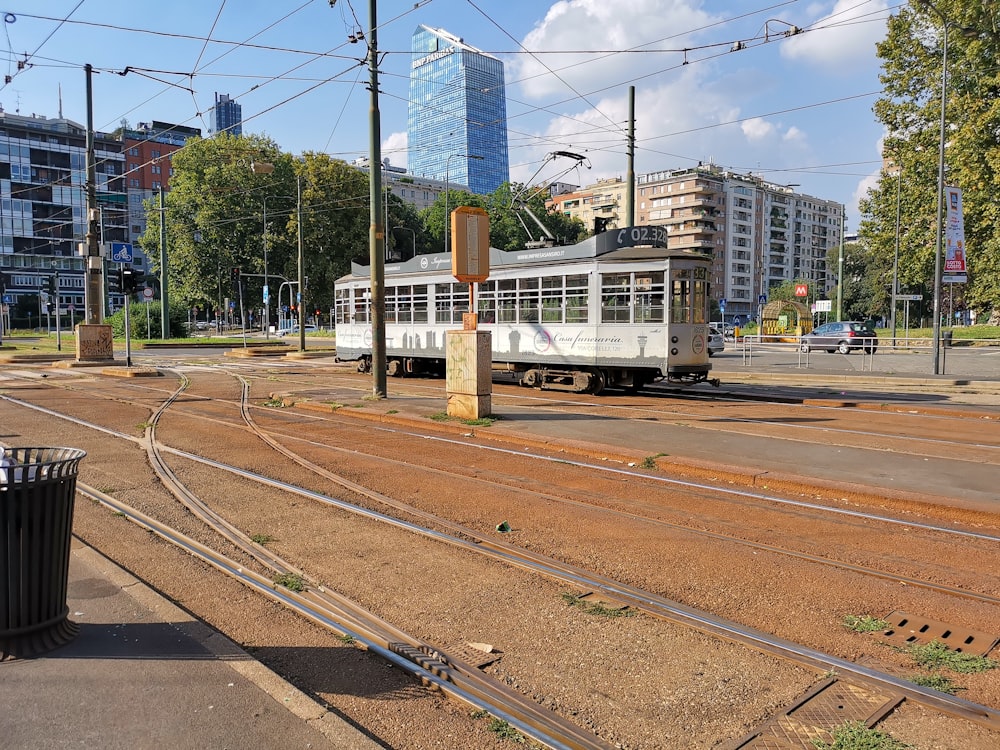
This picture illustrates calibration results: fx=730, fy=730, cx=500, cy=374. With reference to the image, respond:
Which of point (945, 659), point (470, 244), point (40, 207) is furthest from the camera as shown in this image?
point (40, 207)

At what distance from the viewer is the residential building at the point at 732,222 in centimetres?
11731

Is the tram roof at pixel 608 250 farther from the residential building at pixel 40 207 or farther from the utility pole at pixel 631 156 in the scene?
the residential building at pixel 40 207

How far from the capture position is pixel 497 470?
28.6 feet

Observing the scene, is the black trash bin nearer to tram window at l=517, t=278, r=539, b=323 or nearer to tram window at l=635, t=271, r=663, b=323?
tram window at l=635, t=271, r=663, b=323

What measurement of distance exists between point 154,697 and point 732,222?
12858 cm

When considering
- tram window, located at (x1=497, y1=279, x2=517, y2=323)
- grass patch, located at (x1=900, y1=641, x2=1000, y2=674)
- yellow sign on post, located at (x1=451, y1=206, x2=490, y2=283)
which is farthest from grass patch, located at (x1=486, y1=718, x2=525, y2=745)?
tram window, located at (x1=497, y1=279, x2=517, y2=323)

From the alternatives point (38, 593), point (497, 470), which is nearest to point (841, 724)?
point (38, 593)

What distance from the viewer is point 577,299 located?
671 inches

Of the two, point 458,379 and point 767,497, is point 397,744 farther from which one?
point 458,379

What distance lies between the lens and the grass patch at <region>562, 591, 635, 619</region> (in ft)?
14.4

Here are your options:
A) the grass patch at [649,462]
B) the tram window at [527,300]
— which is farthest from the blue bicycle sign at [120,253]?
the grass patch at [649,462]

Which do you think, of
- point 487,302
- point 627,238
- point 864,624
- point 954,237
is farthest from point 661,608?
point 954,237

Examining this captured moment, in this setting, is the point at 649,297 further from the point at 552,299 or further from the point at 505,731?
the point at 505,731

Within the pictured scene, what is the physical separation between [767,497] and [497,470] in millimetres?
3044
